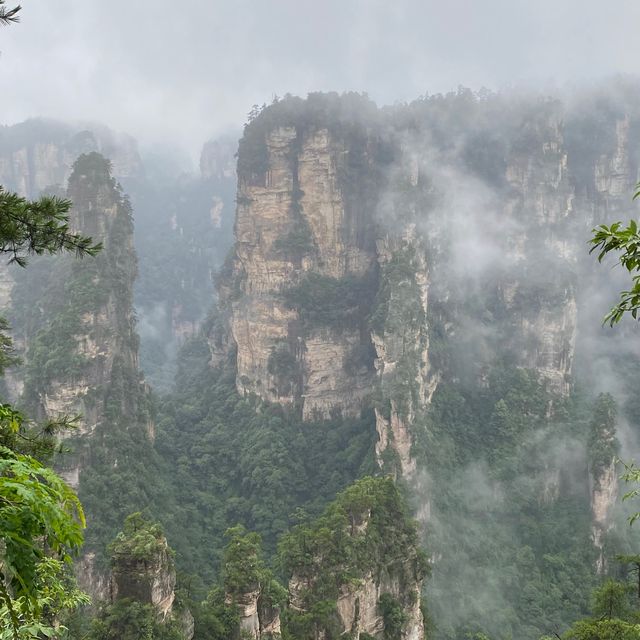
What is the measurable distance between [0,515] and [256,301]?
1867 inches

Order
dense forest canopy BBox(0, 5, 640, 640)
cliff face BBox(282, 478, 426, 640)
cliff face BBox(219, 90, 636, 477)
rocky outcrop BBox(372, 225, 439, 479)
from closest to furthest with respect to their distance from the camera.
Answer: cliff face BBox(282, 478, 426, 640) < dense forest canopy BBox(0, 5, 640, 640) < rocky outcrop BBox(372, 225, 439, 479) < cliff face BBox(219, 90, 636, 477)

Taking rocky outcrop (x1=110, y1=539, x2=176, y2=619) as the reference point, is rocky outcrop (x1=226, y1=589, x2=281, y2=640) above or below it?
below

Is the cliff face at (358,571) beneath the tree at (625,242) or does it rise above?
beneath

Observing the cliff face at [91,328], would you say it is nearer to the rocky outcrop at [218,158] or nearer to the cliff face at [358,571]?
A: the cliff face at [358,571]

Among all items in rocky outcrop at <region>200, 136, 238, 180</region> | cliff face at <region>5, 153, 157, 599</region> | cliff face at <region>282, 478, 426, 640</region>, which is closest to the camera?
cliff face at <region>282, 478, 426, 640</region>

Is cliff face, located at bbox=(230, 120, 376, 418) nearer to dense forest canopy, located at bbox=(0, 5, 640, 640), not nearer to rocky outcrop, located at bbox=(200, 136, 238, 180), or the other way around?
dense forest canopy, located at bbox=(0, 5, 640, 640)

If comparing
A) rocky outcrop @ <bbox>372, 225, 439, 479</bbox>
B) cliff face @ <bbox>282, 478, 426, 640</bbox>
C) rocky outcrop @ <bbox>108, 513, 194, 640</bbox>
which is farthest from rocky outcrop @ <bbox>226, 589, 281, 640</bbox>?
rocky outcrop @ <bbox>372, 225, 439, 479</bbox>

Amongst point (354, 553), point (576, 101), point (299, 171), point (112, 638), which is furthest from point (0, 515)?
point (576, 101)

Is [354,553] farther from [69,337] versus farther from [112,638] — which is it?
[69,337]

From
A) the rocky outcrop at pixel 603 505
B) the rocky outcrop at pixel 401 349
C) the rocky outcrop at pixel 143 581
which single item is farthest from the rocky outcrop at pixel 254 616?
the rocky outcrop at pixel 603 505

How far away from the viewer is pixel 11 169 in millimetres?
96438

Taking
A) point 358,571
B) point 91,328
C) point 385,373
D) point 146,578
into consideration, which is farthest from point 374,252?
point 146,578

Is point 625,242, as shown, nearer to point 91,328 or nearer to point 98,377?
point 98,377

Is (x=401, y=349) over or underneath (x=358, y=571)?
over
